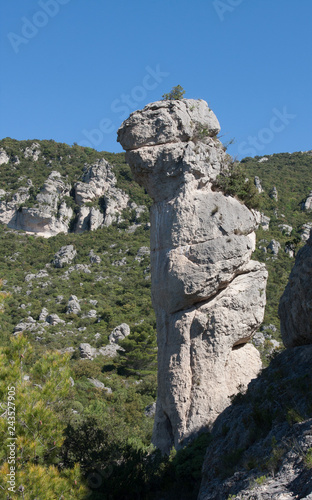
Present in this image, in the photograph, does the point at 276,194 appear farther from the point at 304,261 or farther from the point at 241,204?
the point at 304,261

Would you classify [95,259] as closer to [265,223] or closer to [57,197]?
[57,197]

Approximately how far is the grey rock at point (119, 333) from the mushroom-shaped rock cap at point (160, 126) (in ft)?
84.7

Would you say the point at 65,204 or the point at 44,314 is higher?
the point at 65,204

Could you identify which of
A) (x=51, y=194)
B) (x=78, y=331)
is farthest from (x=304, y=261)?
(x=51, y=194)

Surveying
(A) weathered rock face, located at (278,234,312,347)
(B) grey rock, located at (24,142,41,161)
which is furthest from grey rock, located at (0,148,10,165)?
(A) weathered rock face, located at (278,234,312,347)

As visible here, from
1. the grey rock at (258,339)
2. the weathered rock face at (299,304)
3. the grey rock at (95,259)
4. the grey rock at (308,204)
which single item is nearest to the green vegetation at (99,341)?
the grey rock at (95,259)

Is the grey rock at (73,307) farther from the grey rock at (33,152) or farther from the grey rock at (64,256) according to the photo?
the grey rock at (33,152)

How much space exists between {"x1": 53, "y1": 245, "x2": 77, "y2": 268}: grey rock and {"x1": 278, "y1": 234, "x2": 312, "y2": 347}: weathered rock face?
45.0 m

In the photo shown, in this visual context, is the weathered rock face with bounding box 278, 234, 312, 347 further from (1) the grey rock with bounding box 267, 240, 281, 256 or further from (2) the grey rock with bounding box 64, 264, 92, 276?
(2) the grey rock with bounding box 64, 264, 92, 276

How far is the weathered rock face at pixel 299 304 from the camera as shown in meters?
7.95

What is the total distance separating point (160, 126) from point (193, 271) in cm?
473

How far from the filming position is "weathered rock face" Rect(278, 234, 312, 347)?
26.1 ft

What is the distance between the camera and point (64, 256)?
52.6m

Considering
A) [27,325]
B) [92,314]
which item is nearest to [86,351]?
[27,325]
